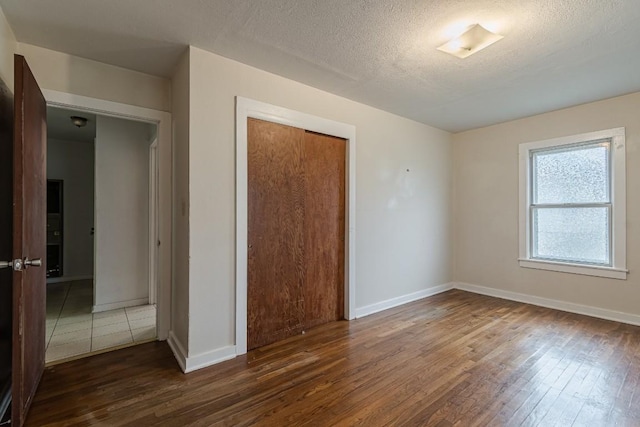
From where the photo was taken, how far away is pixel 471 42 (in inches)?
87.3

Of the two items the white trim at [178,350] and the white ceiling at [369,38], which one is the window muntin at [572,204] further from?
the white trim at [178,350]

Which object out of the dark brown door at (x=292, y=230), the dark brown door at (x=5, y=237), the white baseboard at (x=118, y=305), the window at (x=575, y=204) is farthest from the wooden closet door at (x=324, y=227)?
the window at (x=575, y=204)

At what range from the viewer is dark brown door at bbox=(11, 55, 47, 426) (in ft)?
5.42

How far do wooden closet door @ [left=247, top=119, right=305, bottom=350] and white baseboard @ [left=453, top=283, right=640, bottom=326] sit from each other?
3006 mm

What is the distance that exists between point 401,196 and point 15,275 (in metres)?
3.69

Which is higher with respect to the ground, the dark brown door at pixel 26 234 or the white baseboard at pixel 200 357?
the dark brown door at pixel 26 234

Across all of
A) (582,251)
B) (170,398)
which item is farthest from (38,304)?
(582,251)

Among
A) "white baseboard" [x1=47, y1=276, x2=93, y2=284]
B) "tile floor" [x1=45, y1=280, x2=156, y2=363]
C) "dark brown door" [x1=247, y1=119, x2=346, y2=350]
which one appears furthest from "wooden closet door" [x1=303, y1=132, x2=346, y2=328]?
"white baseboard" [x1=47, y1=276, x2=93, y2=284]

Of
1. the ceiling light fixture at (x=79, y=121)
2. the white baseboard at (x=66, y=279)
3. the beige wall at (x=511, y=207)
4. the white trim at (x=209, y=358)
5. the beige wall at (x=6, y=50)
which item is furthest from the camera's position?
the white baseboard at (x=66, y=279)

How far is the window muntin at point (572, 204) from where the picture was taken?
11.7 feet

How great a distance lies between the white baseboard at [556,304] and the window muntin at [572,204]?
535 millimetres

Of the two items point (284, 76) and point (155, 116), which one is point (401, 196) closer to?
point (284, 76)

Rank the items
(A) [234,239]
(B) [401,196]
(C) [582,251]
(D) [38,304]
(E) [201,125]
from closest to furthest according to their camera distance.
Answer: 1. (D) [38,304]
2. (E) [201,125]
3. (A) [234,239]
4. (C) [582,251]
5. (B) [401,196]

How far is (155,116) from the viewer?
2803mm
